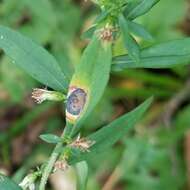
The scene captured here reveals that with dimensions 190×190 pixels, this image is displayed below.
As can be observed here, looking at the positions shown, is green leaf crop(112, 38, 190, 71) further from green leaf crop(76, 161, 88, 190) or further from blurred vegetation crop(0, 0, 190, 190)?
blurred vegetation crop(0, 0, 190, 190)

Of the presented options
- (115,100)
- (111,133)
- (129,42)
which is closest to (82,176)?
(111,133)

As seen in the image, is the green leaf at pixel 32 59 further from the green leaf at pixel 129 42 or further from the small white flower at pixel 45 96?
the green leaf at pixel 129 42

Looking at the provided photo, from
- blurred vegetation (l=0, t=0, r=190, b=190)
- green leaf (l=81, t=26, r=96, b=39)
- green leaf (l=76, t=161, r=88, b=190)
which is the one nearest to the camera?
green leaf (l=81, t=26, r=96, b=39)

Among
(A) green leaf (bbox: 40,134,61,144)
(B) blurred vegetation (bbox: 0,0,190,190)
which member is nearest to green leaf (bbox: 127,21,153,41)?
(A) green leaf (bbox: 40,134,61,144)

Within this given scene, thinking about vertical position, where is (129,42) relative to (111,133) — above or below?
above

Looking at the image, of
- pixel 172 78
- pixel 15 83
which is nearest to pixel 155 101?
pixel 172 78

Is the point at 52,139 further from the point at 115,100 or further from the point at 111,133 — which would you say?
the point at 115,100

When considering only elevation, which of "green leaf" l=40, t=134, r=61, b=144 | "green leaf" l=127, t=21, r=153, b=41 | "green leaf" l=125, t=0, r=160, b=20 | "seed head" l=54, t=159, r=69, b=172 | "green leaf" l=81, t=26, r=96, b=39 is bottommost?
"seed head" l=54, t=159, r=69, b=172
